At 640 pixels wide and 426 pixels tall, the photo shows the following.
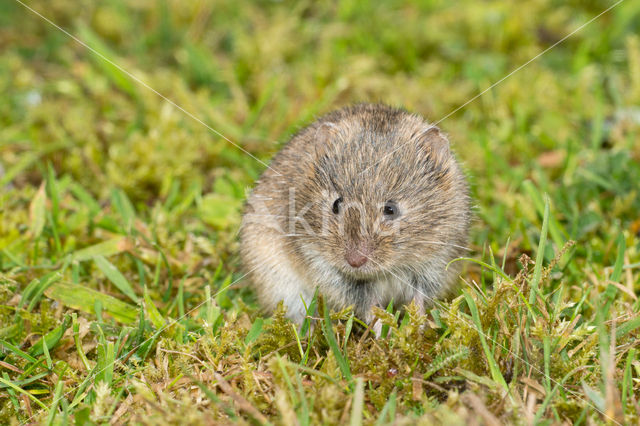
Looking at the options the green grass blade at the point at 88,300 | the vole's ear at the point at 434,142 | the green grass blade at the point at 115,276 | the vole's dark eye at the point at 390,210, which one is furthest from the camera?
the green grass blade at the point at 115,276

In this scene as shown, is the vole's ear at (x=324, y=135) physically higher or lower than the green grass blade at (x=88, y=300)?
higher

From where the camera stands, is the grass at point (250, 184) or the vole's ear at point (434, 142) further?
the vole's ear at point (434, 142)

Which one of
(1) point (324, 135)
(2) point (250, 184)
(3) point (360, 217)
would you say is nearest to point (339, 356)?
(3) point (360, 217)

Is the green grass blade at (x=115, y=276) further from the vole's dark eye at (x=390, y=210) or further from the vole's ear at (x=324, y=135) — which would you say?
the vole's dark eye at (x=390, y=210)

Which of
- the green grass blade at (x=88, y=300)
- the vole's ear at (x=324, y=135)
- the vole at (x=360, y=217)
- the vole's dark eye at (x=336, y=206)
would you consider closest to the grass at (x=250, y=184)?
the green grass blade at (x=88, y=300)

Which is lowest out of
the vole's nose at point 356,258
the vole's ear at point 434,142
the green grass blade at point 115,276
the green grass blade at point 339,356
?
the green grass blade at point 339,356

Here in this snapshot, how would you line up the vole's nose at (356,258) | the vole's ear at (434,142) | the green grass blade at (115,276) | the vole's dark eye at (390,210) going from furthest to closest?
the green grass blade at (115,276)
the vole's ear at (434,142)
the vole's dark eye at (390,210)
the vole's nose at (356,258)

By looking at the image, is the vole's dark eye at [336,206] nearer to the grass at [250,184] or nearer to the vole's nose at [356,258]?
the vole's nose at [356,258]

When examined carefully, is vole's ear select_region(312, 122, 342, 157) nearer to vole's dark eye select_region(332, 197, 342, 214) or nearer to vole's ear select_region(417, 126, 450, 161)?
vole's dark eye select_region(332, 197, 342, 214)

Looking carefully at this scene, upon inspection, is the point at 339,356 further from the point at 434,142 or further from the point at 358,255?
the point at 434,142
